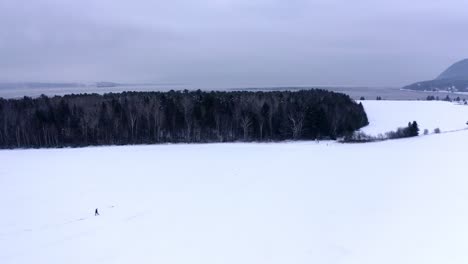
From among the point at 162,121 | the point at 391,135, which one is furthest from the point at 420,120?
the point at 162,121

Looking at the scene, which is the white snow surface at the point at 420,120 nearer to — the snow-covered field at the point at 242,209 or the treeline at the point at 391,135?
the treeline at the point at 391,135

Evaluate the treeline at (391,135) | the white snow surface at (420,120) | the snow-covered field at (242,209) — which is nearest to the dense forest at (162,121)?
the treeline at (391,135)

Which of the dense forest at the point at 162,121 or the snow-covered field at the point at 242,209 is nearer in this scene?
the snow-covered field at the point at 242,209

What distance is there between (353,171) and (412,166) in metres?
4.61

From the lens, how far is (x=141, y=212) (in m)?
15.0

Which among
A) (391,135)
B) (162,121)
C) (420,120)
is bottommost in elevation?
(391,135)

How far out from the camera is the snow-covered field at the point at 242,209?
10789 mm

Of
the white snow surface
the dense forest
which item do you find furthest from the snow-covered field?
the white snow surface

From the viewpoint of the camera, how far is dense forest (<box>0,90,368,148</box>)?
39.4m

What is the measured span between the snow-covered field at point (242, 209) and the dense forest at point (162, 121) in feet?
36.8

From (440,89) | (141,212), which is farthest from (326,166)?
(440,89)

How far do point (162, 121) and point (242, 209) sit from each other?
91.2ft

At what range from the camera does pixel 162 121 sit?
40719 millimetres

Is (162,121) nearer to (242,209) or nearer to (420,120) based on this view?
(242,209)
